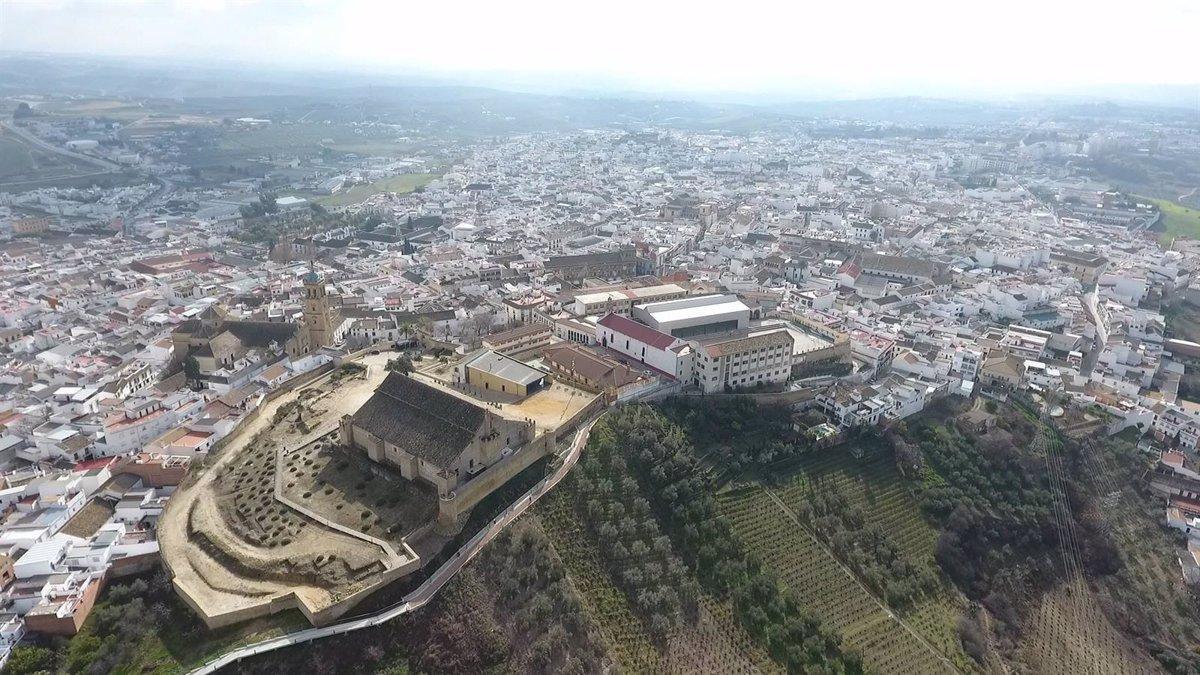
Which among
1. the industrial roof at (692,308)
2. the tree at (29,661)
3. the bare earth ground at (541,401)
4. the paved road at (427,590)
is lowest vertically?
the tree at (29,661)

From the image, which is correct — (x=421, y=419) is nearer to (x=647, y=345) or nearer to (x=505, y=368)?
(x=505, y=368)

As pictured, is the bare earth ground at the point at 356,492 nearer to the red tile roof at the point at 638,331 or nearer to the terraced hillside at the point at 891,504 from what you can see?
the red tile roof at the point at 638,331

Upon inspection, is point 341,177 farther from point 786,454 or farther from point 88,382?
point 786,454

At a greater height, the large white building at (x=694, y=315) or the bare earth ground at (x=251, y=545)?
the large white building at (x=694, y=315)

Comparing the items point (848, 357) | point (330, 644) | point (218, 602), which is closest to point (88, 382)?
point (218, 602)

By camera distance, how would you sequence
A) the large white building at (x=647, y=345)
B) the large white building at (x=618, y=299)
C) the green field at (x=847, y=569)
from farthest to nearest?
the large white building at (x=618, y=299)
the large white building at (x=647, y=345)
the green field at (x=847, y=569)

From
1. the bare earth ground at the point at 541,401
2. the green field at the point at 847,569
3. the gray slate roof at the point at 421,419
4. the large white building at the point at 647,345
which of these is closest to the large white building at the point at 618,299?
the large white building at the point at 647,345

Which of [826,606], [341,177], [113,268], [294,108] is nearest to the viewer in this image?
[826,606]

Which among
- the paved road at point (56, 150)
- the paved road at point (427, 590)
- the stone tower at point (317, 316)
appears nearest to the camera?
the paved road at point (427, 590)
